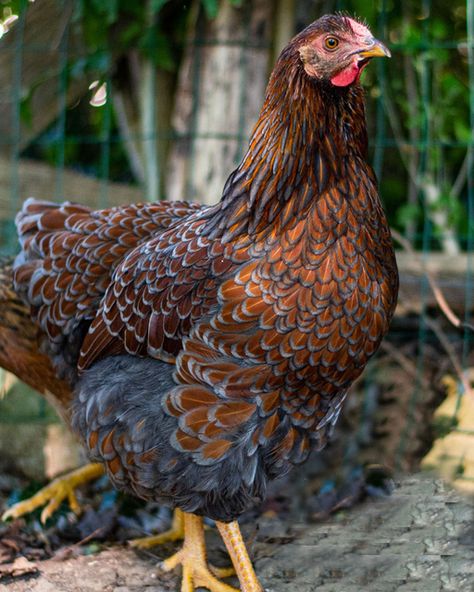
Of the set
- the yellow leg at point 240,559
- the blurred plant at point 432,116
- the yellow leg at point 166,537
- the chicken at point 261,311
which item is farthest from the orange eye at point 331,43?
the blurred plant at point 432,116

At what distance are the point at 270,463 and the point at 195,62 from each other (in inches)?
94.9

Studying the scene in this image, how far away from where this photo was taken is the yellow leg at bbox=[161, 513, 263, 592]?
2.69 metres

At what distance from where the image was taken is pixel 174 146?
14.2 feet

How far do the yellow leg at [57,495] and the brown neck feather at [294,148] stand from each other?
5.24 ft

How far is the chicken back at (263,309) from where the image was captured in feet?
7.95

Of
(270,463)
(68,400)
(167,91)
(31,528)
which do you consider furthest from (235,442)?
(167,91)

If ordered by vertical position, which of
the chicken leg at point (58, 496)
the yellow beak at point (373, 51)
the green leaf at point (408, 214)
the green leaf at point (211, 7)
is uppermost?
the green leaf at point (211, 7)

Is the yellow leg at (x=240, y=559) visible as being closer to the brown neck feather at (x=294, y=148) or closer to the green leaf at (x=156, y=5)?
the brown neck feather at (x=294, y=148)

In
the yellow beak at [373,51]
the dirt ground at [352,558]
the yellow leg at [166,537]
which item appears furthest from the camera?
the yellow leg at [166,537]

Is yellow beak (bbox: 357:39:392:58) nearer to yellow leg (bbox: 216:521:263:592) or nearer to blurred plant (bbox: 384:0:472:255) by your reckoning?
yellow leg (bbox: 216:521:263:592)

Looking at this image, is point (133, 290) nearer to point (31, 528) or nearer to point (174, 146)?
point (31, 528)

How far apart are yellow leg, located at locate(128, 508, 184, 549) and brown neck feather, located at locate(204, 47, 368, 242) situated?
53.5 inches

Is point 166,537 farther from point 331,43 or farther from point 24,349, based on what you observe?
point 331,43

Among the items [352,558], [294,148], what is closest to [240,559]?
[352,558]
